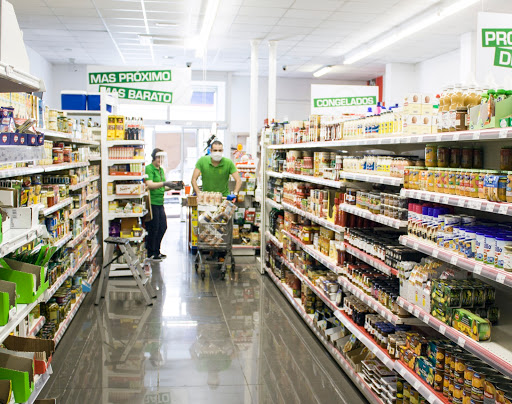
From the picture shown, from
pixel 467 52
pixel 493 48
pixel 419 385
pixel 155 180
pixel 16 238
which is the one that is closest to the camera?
pixel 16 238

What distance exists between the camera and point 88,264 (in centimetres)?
749

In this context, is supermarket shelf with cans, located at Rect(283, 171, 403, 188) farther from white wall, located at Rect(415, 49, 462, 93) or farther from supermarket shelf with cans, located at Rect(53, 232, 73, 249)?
white wall, located at Rect(415, 49, 462, 93)

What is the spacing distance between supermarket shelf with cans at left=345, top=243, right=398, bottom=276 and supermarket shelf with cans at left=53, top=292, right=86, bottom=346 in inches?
112

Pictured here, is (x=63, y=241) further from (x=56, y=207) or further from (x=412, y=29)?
(x=412, y=29)

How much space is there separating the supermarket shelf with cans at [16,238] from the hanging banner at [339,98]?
5.75m

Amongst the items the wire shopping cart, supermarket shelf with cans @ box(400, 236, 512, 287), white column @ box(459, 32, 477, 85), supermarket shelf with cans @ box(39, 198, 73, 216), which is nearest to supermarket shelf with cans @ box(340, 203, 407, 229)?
supermarket shelf with cans @ box(400, 236, 512, 287)

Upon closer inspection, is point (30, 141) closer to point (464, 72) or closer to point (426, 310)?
point (426, 310)

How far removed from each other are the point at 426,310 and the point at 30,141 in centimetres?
256

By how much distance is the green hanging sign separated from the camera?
9.05 meters

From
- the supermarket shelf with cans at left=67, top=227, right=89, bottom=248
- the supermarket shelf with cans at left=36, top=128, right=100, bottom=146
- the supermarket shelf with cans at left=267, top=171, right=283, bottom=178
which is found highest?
the supermarket shelf with cans at left=36, top=128, right=100, bottom=146

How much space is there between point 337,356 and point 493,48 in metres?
2.83

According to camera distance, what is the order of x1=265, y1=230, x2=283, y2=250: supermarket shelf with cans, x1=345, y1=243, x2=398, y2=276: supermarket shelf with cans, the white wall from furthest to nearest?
the white wall
x1=265, y1=230, x2=283, y2=250: supermarket shelf with cans
x1=345, y1=243, x2=398, y2=276: supermarket shelf with cans

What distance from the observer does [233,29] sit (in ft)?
40.2

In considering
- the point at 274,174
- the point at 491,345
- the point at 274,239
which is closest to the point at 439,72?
the point at 274,174
